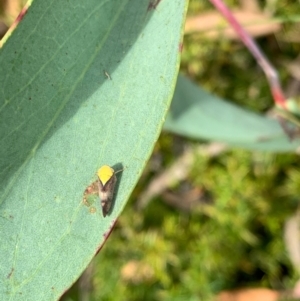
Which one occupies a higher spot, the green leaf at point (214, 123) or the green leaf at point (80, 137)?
the green leaf at point (80, 137)

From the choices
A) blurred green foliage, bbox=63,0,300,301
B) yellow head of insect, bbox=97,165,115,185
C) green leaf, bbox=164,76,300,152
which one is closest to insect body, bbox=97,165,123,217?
yellow head of insect, bbox=97,165,115,185

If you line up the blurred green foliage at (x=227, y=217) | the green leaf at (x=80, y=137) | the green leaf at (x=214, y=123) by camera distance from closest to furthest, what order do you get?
the green leaf at (x=80, y=137)
the green leaf at (x=214, y=123)
the blurred green foliage at (x=227, y=217)

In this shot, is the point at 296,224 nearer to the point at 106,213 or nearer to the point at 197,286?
the point at 197,286

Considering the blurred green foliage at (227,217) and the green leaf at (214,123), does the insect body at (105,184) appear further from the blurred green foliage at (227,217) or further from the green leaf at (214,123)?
the blurred green foliage at (227,217)

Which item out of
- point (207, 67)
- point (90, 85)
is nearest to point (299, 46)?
point (207, 67)

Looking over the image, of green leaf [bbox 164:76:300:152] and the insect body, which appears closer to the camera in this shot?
the insect body

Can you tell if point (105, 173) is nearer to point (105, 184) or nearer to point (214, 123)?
point (105, 184)

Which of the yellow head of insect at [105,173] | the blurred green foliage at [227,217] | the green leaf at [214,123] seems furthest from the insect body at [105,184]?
the blurred green foliage at [227,217]

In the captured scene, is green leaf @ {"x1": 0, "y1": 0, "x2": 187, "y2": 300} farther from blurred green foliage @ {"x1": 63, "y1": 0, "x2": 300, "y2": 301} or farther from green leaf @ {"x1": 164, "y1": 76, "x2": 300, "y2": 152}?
blurred green foliage @ {"x1": 63, "y1": 0, "x2": 300, "y2": 301}
